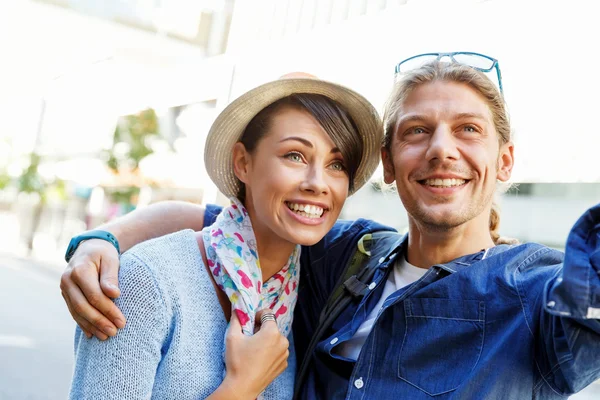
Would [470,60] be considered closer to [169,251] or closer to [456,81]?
[456,81]

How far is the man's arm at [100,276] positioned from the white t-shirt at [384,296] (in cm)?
71

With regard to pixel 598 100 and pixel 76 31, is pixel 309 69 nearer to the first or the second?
pixel 598 100

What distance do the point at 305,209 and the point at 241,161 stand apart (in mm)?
333

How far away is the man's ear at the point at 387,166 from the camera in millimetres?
2248

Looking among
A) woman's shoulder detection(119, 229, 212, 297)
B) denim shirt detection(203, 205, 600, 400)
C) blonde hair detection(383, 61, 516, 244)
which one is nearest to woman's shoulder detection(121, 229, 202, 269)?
woman's shoulder detection(119, 229, 212, 297)

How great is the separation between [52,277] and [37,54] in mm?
7071

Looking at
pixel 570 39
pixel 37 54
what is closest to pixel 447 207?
pixel 570 39

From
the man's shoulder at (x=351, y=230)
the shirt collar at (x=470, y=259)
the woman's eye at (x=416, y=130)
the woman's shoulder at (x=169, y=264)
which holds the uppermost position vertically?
the woman's eye at (x=416, y=130)

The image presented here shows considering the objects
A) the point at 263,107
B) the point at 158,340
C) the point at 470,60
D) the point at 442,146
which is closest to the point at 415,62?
the point at 470,60

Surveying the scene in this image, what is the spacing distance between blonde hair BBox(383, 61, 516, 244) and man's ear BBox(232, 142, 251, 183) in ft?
1.66

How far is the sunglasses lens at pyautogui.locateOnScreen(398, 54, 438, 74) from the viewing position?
2.23 meters

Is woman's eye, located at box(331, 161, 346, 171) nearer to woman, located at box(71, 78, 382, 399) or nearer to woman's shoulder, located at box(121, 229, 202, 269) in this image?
woman, located at box(71, 78, 382, 399)

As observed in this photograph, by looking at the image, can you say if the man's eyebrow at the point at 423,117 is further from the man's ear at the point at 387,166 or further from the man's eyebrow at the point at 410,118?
the man's ear at the point at 387,166

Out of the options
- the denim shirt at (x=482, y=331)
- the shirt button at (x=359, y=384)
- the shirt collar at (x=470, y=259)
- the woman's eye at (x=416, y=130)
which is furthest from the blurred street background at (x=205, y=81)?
the shirt button at (x=359, y=384)
